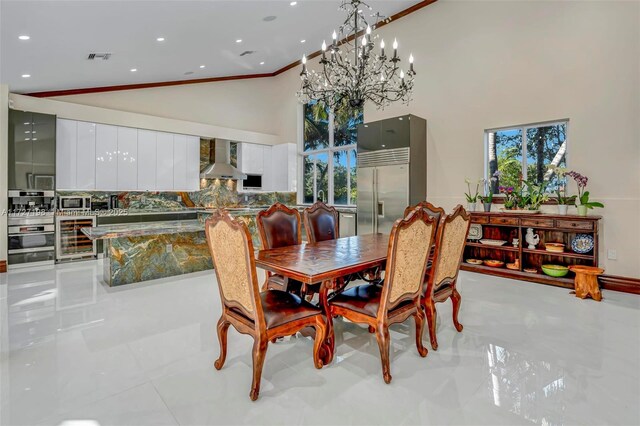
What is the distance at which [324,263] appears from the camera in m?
2.28

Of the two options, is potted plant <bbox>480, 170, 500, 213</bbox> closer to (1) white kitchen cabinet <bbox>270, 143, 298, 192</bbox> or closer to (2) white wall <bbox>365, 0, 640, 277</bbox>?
(2) white wall <bbox>365, 0, 640, 277</bbox>

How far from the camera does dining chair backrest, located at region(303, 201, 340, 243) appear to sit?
353 centimetres

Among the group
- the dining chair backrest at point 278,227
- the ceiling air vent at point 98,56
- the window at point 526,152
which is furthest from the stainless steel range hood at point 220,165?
the window at point 526,152

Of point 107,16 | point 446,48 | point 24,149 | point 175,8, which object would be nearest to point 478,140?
point 446,48

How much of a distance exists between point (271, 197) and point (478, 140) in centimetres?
521

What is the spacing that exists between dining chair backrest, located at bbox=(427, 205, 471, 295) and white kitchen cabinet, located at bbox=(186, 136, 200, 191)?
5940 millimetres

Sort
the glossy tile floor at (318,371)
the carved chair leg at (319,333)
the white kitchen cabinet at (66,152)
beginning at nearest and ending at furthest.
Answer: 1. the glossy tile floor at (318,371)
2. the carved chair leg at (319,333)
3. the white kitchen cabinet at (66,152)

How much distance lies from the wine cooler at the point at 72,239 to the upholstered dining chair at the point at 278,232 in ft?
14.0

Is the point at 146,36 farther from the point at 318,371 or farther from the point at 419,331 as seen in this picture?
the point at 419,331

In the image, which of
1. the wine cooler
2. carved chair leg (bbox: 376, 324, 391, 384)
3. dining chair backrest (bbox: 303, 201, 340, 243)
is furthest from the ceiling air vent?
carved chair leg (bbox: 376, 324, 391, 384)

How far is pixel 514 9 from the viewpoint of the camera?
4.77 metres

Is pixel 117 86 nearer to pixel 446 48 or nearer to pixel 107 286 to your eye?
pixel 107 286

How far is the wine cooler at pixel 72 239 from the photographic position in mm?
5500

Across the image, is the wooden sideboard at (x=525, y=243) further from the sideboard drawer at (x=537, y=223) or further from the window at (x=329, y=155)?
the window at (x=329, y=155)
